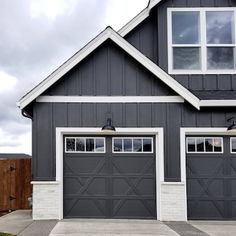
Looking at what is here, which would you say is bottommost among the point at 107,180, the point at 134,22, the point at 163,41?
the point at 107,180

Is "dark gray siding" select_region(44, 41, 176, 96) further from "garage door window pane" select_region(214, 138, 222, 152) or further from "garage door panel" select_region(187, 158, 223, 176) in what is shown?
"garage door panel" select_region(187, 158, 223, 176)

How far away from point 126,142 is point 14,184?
14.2ft

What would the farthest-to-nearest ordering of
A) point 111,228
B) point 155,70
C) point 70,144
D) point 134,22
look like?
point 134,22
point 70,144
point 155,70
point 111,228

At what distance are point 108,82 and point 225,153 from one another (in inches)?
148

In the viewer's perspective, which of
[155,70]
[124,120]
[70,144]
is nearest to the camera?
[155,70]

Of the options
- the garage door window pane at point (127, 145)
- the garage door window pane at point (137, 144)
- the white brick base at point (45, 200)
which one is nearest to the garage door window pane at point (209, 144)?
the garage door window pane at point (137, 144)

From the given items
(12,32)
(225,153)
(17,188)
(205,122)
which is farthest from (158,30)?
(17,188)

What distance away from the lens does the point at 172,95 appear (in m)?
10.8

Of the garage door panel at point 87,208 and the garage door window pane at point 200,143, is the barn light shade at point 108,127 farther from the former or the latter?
the garage door window pane at point 200,143

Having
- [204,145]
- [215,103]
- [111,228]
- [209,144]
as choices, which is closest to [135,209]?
[111,228]

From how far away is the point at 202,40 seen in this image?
11.7 meters

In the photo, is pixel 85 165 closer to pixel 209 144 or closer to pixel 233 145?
pixel 209 144

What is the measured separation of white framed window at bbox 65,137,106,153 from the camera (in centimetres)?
1090

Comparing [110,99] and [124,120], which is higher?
[110,99]
